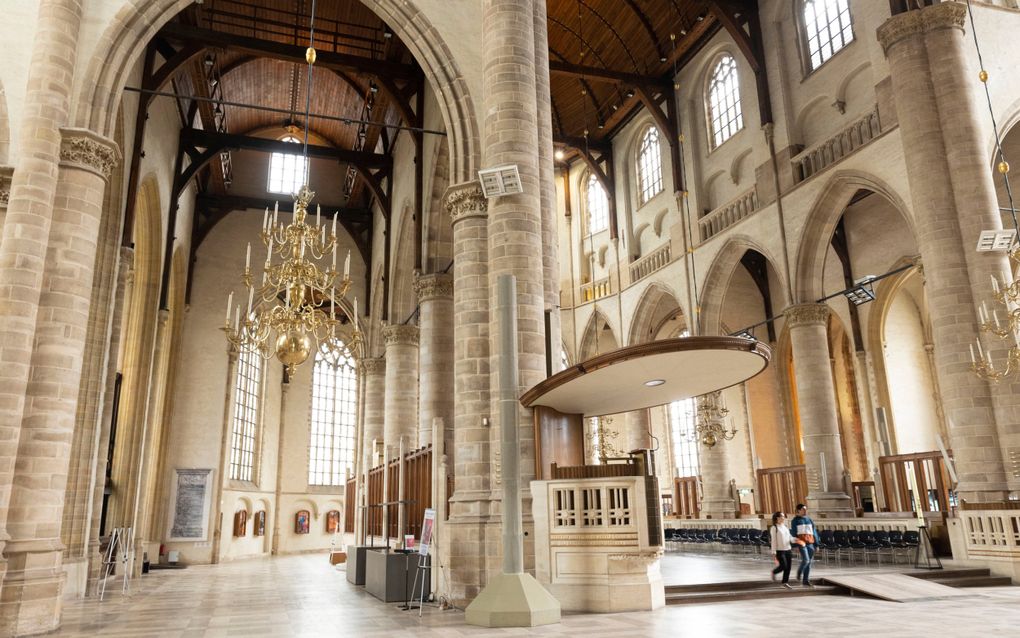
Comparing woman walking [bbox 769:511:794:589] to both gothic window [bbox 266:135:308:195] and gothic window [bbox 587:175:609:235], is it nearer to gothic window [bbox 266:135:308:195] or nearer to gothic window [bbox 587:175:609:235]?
gothic window [bbox 587:175:609:235]

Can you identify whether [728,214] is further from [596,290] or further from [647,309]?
[596,290]

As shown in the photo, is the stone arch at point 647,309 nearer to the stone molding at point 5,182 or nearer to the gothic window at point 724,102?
the gothic window at point 724,102

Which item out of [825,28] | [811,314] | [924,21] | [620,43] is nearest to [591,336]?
[620,43]

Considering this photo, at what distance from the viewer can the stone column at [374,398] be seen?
2155cm

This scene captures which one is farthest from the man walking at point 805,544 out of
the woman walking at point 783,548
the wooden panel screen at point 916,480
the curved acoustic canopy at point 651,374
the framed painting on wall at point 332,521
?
the framed painting on wall at point 332,521

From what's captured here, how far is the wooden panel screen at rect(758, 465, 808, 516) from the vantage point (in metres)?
20.5

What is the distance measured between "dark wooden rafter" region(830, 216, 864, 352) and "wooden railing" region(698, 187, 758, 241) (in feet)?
12.3

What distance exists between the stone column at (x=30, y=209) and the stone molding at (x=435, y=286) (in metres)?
7.76

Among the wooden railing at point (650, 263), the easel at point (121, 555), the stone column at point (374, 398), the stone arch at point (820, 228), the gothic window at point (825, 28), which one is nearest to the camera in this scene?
the easel at point (121, 555)

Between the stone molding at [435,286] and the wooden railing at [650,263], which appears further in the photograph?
the wooden railing at [650,263]

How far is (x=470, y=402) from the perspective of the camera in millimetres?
9977

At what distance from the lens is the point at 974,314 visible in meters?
11.4

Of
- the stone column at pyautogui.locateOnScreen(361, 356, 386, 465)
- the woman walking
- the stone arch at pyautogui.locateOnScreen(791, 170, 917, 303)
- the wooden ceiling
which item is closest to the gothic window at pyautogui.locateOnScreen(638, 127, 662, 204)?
the wooden ceiling

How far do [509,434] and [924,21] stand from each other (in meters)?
11.0
